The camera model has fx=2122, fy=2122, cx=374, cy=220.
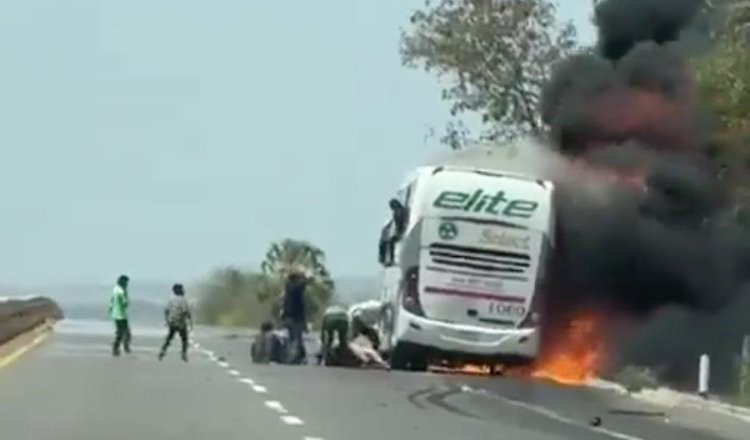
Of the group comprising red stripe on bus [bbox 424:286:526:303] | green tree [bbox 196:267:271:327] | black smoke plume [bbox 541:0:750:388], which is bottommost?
green tree [bbox 196:267:271:327]

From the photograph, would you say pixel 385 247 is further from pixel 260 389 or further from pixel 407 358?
pixel 260 389

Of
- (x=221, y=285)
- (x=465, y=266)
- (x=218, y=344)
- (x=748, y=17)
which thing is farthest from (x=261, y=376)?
(x=221, y=285)

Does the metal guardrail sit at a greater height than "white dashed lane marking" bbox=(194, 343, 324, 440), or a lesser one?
lesser

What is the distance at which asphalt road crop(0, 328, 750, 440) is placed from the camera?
22109 mm

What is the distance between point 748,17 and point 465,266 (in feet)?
45.9

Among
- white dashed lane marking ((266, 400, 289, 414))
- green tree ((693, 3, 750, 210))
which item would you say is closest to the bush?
green tree ((693, 3, 750, 210))

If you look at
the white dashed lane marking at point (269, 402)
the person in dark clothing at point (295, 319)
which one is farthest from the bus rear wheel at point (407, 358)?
the white dashed lane marking at point (269, 402)

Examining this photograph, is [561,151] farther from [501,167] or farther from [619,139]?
[501,167]

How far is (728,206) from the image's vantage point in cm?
4225

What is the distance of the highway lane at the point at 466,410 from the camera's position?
2294 centimetres

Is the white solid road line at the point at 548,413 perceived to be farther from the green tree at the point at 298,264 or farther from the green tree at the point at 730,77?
the green tree at the point at 298,264

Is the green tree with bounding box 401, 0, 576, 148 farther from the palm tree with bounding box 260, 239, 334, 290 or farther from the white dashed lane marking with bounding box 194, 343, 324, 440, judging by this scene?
the palm tree with bounding box 260, 239, 334, 290

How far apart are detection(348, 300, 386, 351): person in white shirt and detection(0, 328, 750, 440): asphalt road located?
17.4 ft

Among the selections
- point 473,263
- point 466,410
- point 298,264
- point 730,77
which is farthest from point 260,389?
point 298,264
